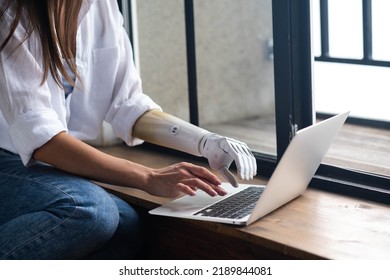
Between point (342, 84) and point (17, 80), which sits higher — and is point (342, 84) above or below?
below

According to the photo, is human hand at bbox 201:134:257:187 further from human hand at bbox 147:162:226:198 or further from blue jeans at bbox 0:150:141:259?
blue jeans at bbox 0:150:141:259

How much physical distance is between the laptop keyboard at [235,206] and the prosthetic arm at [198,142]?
0.13 ft

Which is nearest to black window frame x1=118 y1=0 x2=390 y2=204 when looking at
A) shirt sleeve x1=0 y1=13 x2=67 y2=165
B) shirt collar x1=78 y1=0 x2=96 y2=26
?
shirt collar x1=78 y1=0 x2=96 y2=26

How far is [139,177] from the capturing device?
177 centimetres

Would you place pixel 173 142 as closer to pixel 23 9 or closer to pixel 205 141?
pixel 205 141

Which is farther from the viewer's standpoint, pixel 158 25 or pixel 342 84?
pixel 342 84

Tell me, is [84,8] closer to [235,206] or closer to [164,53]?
[235,206]

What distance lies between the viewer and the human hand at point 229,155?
1761mm

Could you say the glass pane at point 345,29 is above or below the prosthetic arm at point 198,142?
above

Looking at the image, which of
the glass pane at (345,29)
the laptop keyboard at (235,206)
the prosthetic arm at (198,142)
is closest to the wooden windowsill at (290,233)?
the laptop keyboard at (235,206)

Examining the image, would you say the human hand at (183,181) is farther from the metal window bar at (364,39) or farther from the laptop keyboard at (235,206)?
the metal window bar at (364,39)

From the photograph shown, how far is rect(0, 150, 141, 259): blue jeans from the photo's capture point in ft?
5.55
